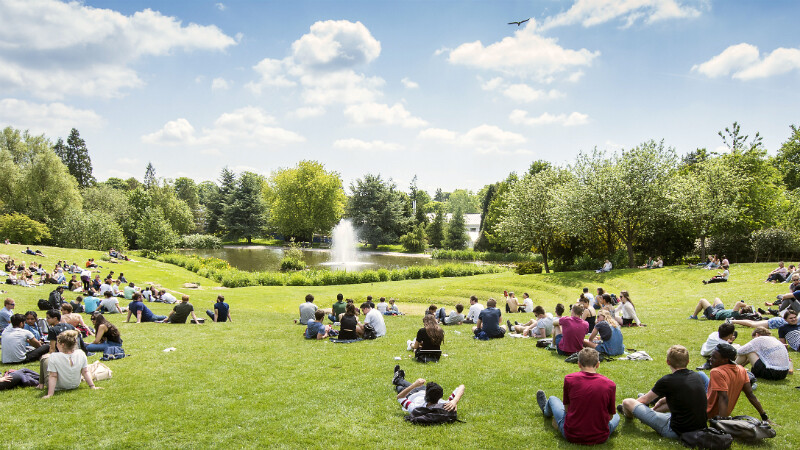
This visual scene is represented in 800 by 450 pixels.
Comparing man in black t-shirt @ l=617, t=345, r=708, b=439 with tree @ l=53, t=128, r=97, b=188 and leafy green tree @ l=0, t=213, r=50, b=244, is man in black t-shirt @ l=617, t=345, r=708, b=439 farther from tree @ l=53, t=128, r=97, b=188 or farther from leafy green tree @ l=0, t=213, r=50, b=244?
tree @ l=53, t=128, r=97, b=188

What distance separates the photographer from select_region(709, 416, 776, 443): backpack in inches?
248

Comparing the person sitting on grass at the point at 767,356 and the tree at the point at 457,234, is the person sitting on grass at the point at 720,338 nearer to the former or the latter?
the person sitting on grass at the point at 767,356

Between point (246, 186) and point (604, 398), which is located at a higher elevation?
point (246, 186)

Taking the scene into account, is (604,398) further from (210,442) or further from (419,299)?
(419,299)

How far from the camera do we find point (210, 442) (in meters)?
6.82

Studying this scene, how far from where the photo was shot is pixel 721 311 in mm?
14695

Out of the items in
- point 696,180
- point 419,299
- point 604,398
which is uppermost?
point 696,180

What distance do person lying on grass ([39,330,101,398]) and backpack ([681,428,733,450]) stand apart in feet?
37.1

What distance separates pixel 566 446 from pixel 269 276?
32.2m

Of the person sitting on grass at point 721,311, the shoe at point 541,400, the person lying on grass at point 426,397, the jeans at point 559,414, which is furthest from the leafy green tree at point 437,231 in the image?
the jeans at point 559,414

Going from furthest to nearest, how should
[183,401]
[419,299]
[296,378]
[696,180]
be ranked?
1. [696,180]
2. [419,299]
3. [296,378]
4. [183,401]

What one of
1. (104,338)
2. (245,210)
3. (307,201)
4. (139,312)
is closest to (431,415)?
(104,338)

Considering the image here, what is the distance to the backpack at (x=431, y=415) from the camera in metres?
7.30

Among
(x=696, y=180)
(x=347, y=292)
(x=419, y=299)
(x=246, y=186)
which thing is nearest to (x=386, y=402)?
(x=419, y=299)
